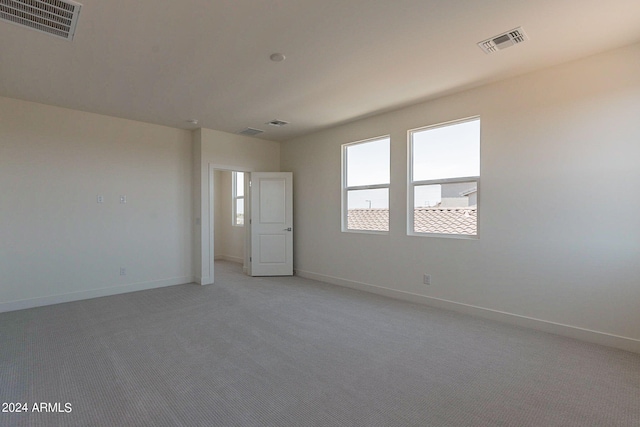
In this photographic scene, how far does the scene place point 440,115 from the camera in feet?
12.8

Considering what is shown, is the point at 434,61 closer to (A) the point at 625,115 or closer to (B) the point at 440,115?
(B) the point at 440,115

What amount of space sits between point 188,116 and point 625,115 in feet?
16.8

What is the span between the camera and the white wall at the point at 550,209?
2754 mm

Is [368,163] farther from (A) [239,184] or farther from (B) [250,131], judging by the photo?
(A) [239,184]

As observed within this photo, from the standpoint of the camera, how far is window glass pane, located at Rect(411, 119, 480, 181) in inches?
146

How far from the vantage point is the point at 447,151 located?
396 cm

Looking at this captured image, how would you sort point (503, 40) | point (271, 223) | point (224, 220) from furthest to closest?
point (224, 220) < point (271, 223) < point (503, 40)

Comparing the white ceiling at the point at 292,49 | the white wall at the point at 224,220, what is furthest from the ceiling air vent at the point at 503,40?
the white wall at the point at 224,220

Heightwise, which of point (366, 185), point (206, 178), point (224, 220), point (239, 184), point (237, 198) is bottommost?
point (224, 220)

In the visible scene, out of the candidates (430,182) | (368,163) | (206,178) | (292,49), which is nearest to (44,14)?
(292,49)

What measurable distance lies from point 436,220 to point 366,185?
1272mm

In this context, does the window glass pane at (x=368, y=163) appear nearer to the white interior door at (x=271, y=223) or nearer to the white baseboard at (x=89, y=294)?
the white interior door at (x=271, y=223)

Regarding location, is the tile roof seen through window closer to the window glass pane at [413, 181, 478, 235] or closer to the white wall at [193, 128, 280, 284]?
the window glass pane at [413, 181, 478, 235]

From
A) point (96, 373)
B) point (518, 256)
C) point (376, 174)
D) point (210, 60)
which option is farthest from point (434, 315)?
point (210, 60)
